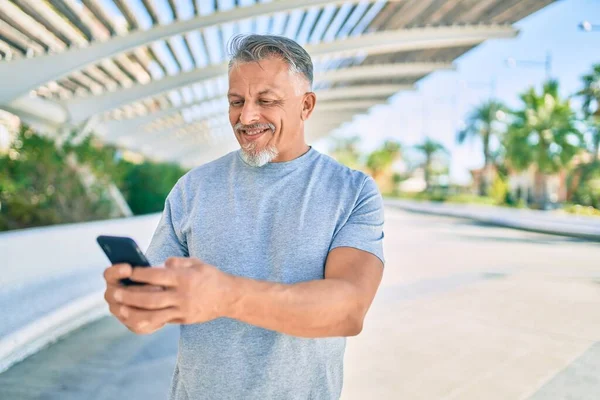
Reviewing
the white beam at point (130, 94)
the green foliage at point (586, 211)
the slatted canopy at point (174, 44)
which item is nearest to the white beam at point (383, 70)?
the slatted canopy at point (174, 44)

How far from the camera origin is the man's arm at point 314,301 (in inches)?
41.6

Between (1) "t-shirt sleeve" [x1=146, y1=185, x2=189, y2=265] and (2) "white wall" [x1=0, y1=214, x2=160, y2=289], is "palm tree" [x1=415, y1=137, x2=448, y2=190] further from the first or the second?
(1) "t-shirt sleeve" [x1=146, y1=185, x2=189, y2=265]

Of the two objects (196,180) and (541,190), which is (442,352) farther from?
(541,190)

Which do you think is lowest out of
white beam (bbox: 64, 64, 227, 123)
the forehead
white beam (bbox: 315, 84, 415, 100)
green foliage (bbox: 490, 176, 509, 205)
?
green foliage (bbox: 490, 176, 509, 205)

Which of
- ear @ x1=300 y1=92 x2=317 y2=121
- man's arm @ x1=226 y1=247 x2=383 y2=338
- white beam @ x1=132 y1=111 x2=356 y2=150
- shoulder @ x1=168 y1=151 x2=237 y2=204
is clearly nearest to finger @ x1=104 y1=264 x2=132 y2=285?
man's arm @ x1=226 y1=247 x2=383 y2=338

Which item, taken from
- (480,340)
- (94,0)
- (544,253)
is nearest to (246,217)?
(480,340)

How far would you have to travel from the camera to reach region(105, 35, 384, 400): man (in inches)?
58.2

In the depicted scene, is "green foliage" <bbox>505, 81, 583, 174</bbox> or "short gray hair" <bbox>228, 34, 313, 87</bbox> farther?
"green foliage" <bbox>505, 81, 583, 174</bbox>

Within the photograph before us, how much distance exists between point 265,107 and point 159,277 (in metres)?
0.78

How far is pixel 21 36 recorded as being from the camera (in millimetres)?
8914

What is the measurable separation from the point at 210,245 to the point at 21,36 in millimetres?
9059

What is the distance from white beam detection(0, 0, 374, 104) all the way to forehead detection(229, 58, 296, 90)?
8839 mm

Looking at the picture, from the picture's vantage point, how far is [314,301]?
3.75 feet

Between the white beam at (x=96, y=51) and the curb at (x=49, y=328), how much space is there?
5.14 meters
